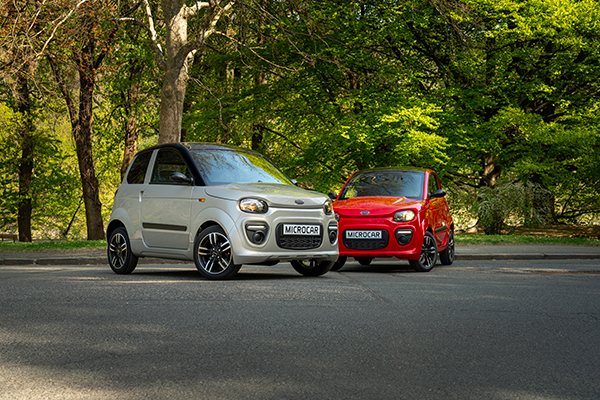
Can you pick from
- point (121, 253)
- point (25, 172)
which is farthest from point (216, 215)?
point (25, 172)

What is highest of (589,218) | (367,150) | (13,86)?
(13,86)

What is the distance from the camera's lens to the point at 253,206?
886cm

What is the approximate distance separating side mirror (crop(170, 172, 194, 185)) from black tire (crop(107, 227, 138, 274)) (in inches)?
59.9

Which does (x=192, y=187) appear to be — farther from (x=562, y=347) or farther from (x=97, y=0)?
(x=97, y=0)

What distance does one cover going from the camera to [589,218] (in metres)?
35.0

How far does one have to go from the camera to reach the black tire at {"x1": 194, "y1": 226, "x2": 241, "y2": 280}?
8945 millimetres

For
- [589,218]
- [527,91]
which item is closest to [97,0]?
[527,91]

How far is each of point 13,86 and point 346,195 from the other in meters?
13.2

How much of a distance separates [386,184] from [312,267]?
9.51 ft

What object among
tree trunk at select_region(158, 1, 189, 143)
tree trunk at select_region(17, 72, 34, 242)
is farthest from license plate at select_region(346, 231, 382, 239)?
tree trunk at select_region(17, 72, 34, 242)

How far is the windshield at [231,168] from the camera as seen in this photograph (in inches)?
377

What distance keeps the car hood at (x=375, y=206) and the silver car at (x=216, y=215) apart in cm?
147

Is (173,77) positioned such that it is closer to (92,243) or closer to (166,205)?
(92,243)

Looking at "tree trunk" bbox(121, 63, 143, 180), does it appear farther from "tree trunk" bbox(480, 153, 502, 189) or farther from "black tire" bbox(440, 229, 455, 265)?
"black tire" bbox(440, 229, 455, 265)
